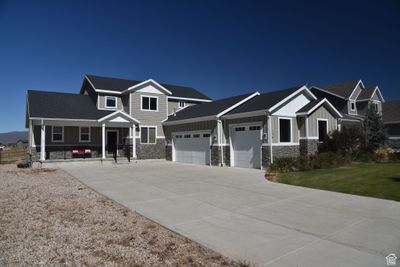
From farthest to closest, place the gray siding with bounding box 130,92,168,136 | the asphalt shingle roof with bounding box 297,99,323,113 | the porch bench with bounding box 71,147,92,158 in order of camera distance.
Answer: the gray siding with bounding box 130,92,168,136, the porch bench with bounding box 71,147,92,158, the asphalt shingle roof with bounding box 297,99,323,113

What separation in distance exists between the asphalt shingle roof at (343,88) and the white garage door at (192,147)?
21489 millimetres

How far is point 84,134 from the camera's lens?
2214 cm

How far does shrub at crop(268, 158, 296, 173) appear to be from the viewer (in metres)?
13.2

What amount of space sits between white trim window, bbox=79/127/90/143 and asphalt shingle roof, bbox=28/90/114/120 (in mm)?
1532

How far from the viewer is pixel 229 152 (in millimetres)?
17281

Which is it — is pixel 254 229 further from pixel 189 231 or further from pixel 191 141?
pixel 191 141

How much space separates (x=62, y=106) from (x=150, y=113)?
7.22 metres

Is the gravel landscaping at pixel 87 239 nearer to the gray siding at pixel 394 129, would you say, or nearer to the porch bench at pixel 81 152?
the porch bench at pixel 81 152

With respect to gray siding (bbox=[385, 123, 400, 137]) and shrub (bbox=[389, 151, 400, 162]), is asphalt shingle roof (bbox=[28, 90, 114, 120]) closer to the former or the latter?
shrub (bbox=[389, 151, 400, 162])

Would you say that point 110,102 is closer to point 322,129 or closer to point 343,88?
point 322,129

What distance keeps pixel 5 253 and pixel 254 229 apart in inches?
176

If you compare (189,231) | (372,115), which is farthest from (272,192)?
(372,115)

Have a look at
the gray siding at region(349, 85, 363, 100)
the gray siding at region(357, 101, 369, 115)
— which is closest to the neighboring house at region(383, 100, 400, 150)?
the gray siding at region(357, 101, 369, 115)

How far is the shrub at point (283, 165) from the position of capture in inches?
521
